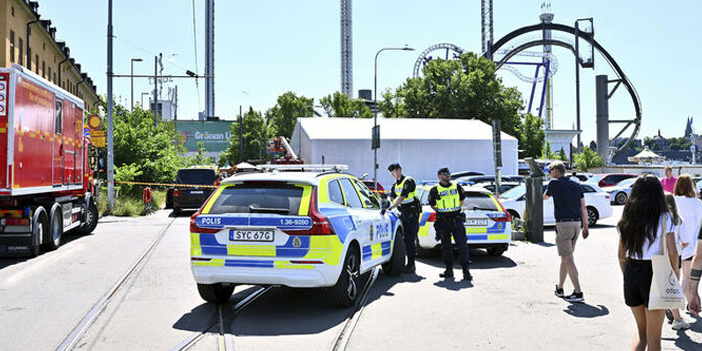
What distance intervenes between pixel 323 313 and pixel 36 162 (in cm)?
→ 742

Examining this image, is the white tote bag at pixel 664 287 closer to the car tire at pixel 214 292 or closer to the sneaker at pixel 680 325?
the sneaker at pixel 680 325

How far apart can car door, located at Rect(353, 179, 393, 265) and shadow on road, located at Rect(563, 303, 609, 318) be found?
8.42ft

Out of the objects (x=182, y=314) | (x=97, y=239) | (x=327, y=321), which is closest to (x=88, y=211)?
(x=97, y=239)

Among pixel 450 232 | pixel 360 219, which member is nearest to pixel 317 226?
pixel 360 219

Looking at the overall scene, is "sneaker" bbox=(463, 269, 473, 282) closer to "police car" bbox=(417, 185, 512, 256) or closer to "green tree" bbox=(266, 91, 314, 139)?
"police car" bbox=(417, 185, 512, 256)

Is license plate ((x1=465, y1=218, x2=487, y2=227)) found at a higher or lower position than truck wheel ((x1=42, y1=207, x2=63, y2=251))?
higher

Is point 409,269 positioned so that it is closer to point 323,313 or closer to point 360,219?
point 360,219

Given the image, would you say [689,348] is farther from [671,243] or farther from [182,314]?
[182,314]

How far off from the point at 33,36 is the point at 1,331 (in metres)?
36.7

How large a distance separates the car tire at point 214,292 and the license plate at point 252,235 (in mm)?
875

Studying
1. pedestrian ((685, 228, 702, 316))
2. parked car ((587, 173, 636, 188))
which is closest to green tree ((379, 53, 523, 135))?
parked car ((587, 173, 636, 188))

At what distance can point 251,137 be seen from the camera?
80.1 metres

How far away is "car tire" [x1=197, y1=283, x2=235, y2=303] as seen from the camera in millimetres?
7406

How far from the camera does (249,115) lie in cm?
8106
